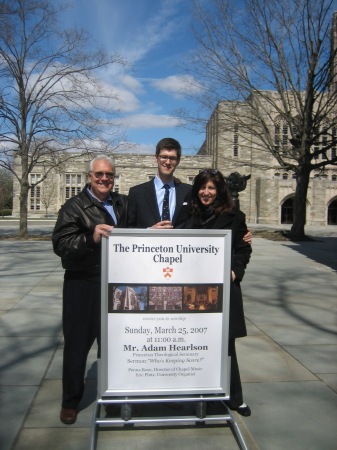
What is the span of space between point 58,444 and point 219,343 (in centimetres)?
128

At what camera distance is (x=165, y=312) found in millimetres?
2953

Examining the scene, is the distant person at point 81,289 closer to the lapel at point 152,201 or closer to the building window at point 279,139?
the lapel at point 152,201

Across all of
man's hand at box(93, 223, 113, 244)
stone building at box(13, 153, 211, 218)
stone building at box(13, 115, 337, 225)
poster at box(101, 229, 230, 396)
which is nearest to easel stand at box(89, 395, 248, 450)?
poster at box(101, 229, 230, 396)

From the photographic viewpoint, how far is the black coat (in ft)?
10.6

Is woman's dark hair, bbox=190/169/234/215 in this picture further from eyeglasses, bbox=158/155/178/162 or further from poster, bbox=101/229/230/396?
poster, bbox=101/229/230/396

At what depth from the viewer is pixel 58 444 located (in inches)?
115

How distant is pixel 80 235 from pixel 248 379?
219 cm

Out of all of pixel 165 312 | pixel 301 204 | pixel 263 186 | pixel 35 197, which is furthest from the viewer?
pixel 35 197

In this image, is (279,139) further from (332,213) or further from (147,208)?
(332,213)

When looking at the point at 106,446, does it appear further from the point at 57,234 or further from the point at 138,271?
the point at 57,234

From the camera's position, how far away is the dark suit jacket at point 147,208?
3.33 metres

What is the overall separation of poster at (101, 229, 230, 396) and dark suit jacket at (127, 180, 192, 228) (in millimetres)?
458

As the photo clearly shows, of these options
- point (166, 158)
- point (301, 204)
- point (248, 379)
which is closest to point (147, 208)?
point (166, 158)

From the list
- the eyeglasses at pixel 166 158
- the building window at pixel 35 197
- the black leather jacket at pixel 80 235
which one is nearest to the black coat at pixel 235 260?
the eyeglasses at pixel 166 158
